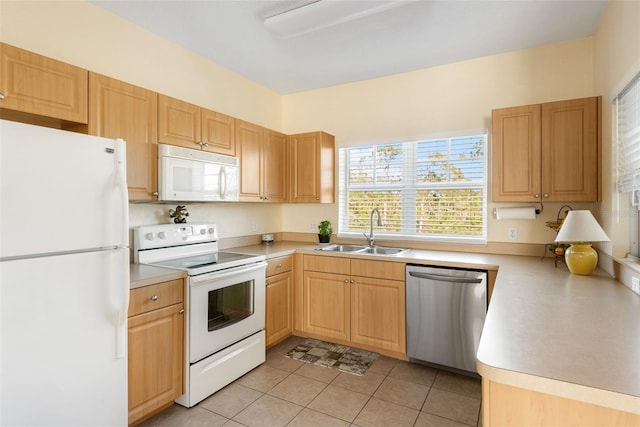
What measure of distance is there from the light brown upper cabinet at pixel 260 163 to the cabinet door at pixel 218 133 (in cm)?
8

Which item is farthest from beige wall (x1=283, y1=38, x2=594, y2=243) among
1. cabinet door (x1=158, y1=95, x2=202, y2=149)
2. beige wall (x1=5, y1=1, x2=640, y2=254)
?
cabinet door (x1=158, y1=95, x2=202, y2=149)

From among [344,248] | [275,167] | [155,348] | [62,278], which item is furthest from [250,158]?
[62,278]

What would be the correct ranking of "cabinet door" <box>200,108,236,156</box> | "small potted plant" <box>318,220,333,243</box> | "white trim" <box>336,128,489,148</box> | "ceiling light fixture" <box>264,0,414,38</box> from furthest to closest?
"small potted plant" <box>318,220,333,243</box>, "white trim" <box>336,128,489,148</box>, "cabinet door" <box>200,108,236,156</box>, "ceiling light fixture" <box>264,0,414,38</box>

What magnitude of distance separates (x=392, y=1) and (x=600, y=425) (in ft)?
7.70

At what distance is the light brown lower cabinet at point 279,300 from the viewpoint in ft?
9.85

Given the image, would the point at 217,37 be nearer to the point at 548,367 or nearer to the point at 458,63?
the point at 458,63

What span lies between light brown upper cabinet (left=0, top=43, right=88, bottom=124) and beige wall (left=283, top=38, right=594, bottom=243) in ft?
8.10

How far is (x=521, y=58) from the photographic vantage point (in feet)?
9.59

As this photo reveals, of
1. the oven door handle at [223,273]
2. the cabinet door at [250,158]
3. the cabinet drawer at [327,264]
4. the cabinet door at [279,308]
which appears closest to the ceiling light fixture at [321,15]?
the cabinet door at [250,158]

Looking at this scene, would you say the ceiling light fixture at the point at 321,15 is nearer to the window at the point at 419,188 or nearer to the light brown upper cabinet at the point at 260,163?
the light brown upper cabinet at the point at 260,163

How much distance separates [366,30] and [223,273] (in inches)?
85.4

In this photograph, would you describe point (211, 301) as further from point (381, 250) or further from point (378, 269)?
point (381, 250)

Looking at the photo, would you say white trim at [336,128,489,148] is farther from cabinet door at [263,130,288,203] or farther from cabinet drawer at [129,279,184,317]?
cabinet drawer at [129,279,184,317]

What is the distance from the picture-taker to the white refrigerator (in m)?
1.36
